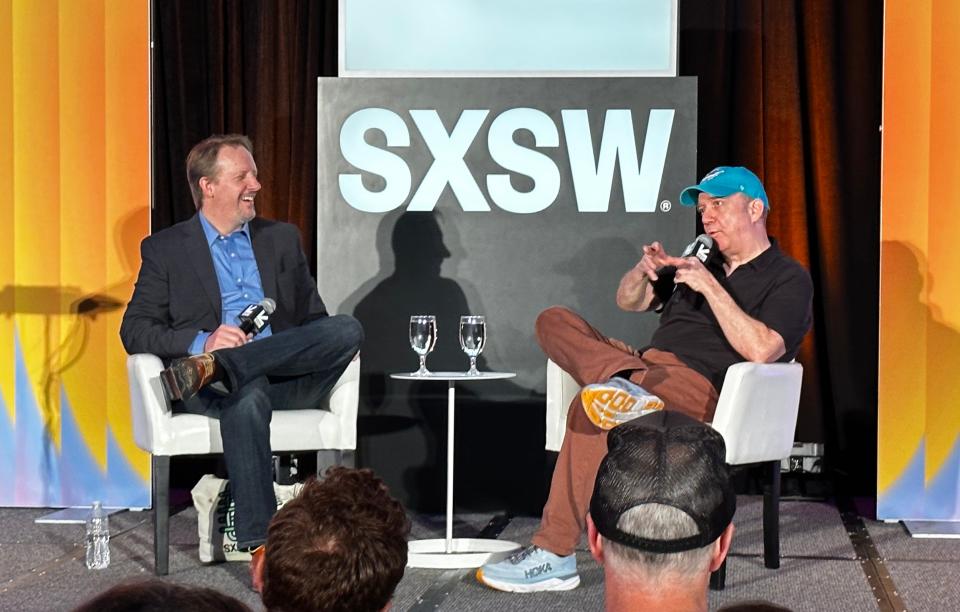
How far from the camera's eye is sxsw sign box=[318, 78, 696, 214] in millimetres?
4355

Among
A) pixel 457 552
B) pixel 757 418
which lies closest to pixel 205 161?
pixel 457 552

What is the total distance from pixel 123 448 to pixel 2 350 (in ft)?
1.85

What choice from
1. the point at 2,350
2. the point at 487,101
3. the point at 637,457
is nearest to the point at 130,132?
the point at 2,350

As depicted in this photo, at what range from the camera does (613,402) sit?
325cm

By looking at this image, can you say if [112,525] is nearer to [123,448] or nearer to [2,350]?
[123,448]

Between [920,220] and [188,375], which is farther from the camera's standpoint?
[920,220]

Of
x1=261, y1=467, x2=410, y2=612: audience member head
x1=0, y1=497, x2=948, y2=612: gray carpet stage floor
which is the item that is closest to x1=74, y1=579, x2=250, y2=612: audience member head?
x1=261, y1=467, x2=410, y2=612: audience member head

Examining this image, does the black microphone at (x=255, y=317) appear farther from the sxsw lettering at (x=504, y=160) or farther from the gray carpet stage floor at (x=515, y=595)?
the sxsw lettering at (x=504, y=160)

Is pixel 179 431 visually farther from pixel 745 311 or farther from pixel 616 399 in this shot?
pixel 745 311

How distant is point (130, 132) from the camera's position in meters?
4.52

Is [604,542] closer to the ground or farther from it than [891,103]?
closer to the ground

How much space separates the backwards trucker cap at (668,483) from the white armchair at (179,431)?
235 centimetres

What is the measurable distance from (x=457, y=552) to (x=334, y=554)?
244 cm

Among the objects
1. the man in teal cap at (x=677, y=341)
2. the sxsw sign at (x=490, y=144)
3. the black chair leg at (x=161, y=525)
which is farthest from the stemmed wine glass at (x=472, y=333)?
the black chair leg at (x=161, y=525)
